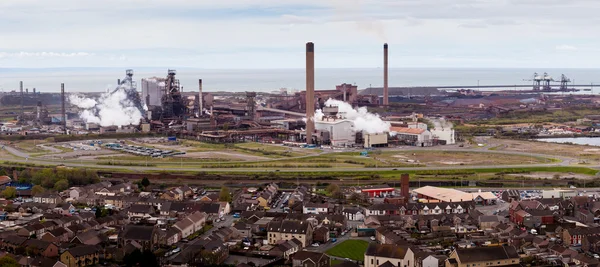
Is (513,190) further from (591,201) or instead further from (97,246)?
(97,246)

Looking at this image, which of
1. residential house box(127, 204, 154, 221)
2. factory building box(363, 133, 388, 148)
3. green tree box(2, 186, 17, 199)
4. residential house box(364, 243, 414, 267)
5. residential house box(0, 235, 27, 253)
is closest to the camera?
residential house box(364, 243, 414, 267)

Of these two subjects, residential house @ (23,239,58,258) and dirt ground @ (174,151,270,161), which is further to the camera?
dirt ground @ (174,151,270,161)

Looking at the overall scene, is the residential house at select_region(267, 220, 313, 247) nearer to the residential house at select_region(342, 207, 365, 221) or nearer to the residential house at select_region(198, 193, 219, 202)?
the residential house at select_region(342, 207, 365, 221)

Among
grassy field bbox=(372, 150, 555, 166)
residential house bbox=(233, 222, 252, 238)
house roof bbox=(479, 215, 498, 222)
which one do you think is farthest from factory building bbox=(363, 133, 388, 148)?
residential house bbox=(233, 222, 252, 238)

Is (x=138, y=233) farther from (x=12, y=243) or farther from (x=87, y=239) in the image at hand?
(x=12, y=243)

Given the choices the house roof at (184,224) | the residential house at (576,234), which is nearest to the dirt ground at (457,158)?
the residential house at (576,234)

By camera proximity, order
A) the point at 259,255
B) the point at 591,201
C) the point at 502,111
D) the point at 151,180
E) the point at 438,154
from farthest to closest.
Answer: the point at 502,111 < the point at 438,154 < the point at 151,180 < the point at 591,201 < the point at 259,255

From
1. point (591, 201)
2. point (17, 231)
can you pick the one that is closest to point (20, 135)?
point (17, 231)
